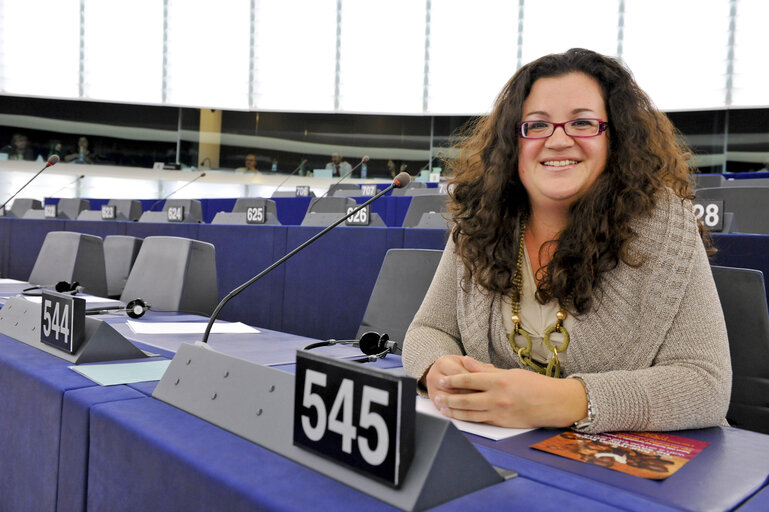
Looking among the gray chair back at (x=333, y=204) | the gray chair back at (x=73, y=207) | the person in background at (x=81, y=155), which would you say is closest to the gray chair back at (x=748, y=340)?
the gray chair back at (x=333, y=204)

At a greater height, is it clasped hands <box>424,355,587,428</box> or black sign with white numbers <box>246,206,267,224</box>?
black sign with white numbers <box>246,206,267,224</box>

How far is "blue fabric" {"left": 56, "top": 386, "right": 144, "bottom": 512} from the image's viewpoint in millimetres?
782

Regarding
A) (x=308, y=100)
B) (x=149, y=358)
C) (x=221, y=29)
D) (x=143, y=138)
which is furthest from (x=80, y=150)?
(x=149, y=358)

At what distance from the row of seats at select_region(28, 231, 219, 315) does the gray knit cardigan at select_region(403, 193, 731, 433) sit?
4.27 ft

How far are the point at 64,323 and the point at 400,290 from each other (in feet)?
2.75

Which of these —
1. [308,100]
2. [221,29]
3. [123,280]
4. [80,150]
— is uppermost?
[221,29]

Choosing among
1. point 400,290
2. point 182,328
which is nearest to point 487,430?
point 400,290

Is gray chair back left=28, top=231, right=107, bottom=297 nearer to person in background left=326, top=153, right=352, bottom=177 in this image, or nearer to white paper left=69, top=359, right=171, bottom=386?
white paper left=69, top=359, right=171, bottom=386

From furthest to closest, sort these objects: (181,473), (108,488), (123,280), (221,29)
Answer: (221,29), (123,280), (108,488), (181,473)

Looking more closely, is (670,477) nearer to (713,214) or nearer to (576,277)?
(576,277)

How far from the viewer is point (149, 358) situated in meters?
1.15

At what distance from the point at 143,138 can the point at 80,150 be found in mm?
1241

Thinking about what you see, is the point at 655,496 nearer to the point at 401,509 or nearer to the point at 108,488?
the point at 401,509

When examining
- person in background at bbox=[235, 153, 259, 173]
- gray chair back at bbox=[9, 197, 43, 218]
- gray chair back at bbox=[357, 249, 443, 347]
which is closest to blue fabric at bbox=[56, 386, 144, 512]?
gray chair back at bbox=[357, 249, 443, 347]
